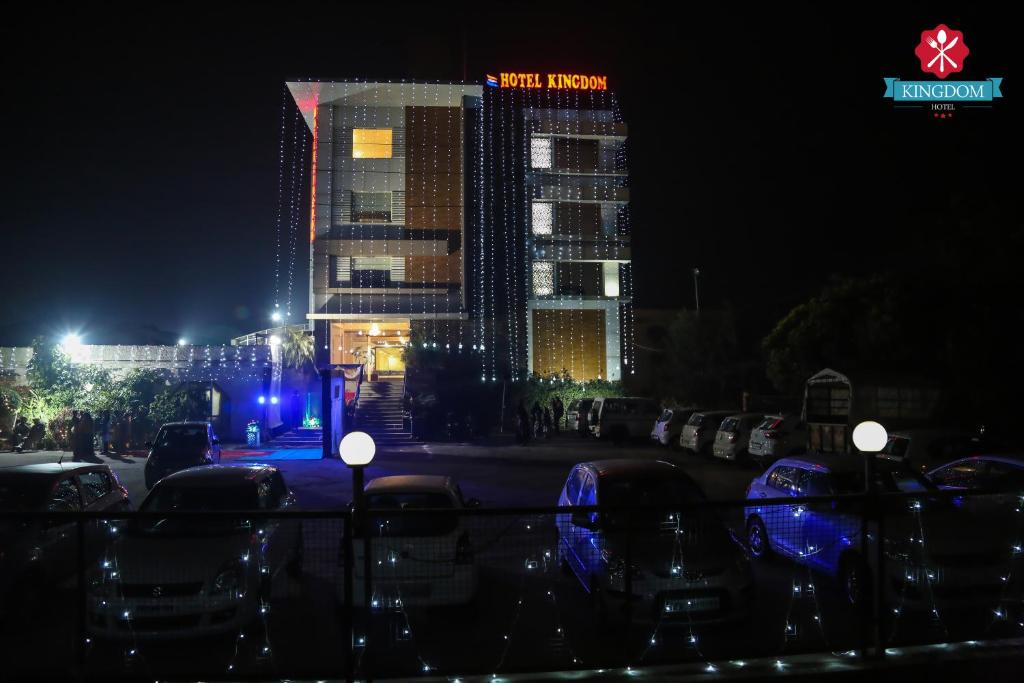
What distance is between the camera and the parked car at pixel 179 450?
1653cm

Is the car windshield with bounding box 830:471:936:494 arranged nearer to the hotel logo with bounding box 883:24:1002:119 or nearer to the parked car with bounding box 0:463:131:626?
the parked car with bounding box 0:463:131:626

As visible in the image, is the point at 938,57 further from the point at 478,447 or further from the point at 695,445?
the point at 478,447

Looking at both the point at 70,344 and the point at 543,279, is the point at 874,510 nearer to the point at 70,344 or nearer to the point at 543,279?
the point at 70,344

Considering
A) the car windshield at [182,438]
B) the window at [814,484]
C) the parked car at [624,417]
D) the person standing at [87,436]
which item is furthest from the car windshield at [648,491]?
the person standing at [87,436]

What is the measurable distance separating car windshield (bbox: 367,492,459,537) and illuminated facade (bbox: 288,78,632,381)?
28645mm

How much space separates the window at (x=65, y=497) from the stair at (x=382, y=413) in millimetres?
18158

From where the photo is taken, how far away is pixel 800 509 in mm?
8023

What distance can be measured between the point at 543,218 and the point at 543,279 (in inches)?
137

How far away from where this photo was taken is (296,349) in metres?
35.1

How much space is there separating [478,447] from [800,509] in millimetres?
18497

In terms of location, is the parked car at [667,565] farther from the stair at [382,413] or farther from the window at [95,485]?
the stair at [382,413]

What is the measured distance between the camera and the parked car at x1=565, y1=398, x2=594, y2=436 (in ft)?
98.5

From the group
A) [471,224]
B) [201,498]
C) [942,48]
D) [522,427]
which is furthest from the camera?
[471,224]

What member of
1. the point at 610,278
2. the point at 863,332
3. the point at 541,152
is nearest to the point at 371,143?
the point at 541,152
